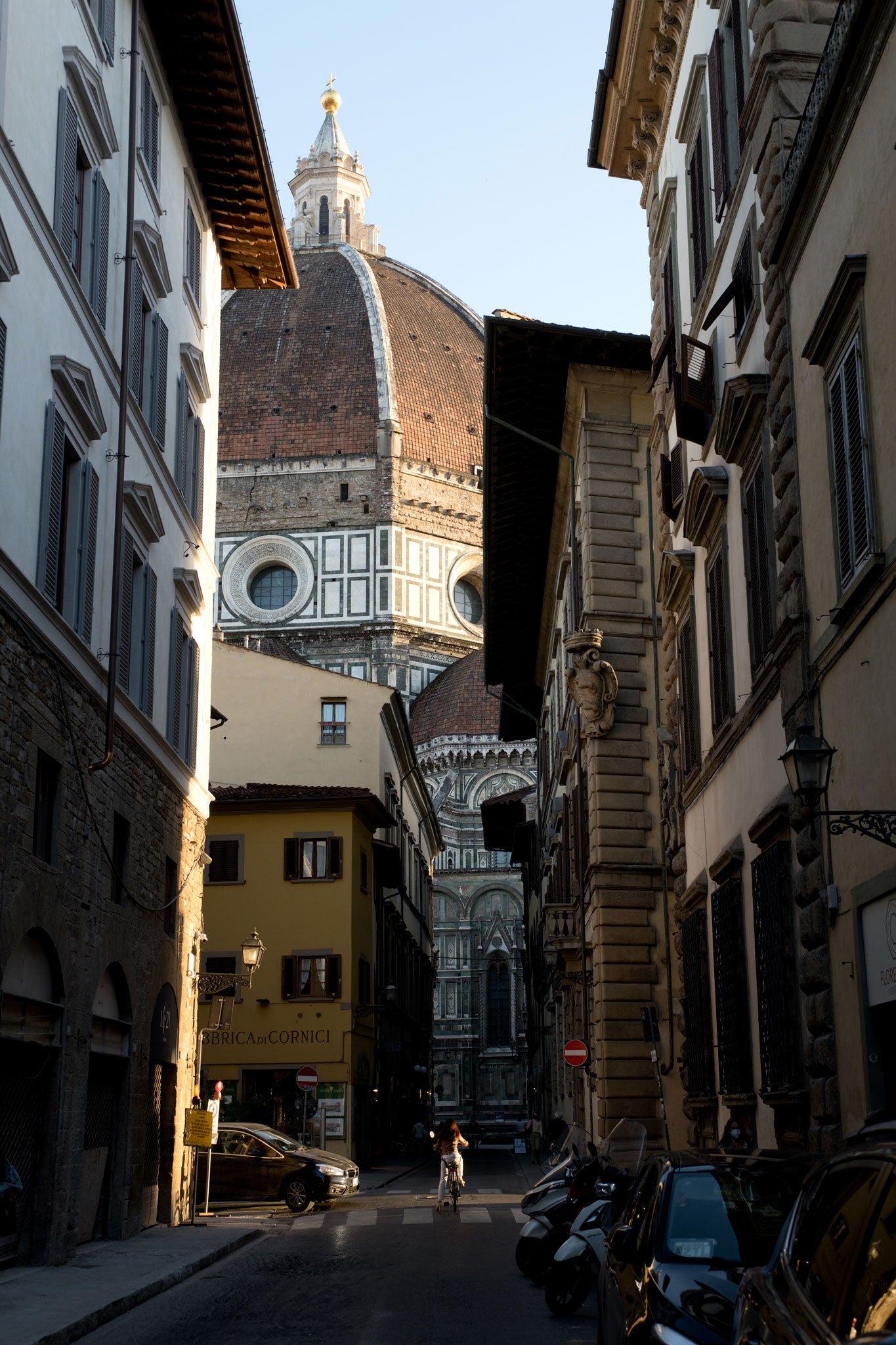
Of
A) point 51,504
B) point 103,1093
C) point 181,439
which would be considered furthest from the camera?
point 181,439

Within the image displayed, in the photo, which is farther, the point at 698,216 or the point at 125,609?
the point at 125,609

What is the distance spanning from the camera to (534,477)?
103ft

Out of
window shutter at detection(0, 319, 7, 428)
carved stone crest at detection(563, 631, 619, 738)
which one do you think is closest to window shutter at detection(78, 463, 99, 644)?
window shutter at detection(0, 319, 7, 428)

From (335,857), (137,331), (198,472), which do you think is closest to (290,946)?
(335,857)

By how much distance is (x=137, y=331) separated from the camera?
61.9 feet

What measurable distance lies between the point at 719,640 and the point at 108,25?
948cm

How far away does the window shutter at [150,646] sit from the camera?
19.2 metres

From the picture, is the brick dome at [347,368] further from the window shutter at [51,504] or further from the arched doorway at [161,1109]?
the window shutter at [51,504]

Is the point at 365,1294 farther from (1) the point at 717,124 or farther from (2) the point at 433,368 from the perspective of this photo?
(2) the point at 433,368

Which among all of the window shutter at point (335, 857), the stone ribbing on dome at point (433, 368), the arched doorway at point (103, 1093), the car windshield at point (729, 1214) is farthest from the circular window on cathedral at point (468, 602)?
the car windshield at point (729, 1214)

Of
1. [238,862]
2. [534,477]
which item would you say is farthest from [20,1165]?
[238,862]

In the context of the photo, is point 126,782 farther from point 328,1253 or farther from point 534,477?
point 534,477

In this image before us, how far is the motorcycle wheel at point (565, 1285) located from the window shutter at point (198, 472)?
42.9 feet

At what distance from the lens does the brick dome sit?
103 meters
